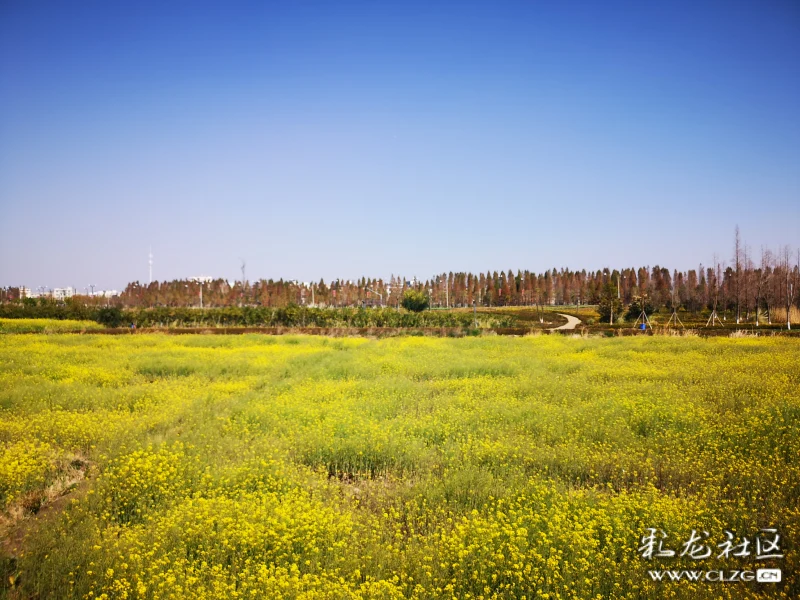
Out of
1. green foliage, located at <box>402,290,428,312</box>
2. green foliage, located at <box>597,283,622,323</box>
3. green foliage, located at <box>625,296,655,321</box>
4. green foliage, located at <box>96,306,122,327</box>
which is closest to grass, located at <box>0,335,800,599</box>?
green foliage, located at <box>96,306,122,327</box>

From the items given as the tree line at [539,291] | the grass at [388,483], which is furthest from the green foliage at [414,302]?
the grass at [388,483]

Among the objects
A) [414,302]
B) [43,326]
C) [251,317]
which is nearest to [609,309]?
[414,302]

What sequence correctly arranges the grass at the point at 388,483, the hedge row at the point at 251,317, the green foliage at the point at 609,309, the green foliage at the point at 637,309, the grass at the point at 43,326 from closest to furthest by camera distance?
the grass at the point at 388,483 → the grass at the point at 43,326 → the hedge row at the point at 251,317 → the green foliage at the point at 637,309 → the green foliage at the point at 609,309

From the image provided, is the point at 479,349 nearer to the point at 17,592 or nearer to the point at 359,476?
the point at 359,476

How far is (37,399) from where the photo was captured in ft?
36.9

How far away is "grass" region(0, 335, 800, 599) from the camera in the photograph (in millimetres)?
4543

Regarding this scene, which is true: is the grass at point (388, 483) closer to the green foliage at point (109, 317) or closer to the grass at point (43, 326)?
the grass at point (43, 326)

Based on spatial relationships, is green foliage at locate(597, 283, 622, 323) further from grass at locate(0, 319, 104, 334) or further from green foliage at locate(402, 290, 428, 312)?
grass at locate(0, 319, 104, 334)

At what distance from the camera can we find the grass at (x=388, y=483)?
4.54 m

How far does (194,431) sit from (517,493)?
640 cm

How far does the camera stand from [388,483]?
7082 millimetres

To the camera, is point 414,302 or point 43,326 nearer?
point 43,326

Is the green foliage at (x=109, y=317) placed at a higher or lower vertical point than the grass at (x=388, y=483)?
higher

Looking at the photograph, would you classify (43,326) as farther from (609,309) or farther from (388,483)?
(609,309)
